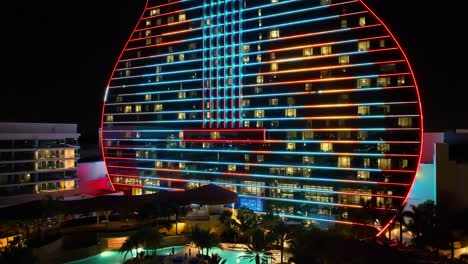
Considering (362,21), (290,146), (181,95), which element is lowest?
(290,146)

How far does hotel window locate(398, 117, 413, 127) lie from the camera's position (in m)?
38.0

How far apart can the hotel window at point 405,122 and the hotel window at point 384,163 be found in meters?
3.36

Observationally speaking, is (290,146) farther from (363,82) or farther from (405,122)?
(405,122)

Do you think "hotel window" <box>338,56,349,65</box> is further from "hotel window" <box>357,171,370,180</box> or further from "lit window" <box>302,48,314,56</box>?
"hotel window" <box>357,171,370,180</box>

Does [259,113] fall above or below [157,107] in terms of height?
below

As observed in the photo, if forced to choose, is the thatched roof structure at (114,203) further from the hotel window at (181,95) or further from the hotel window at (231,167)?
the hotel window at (181,95)

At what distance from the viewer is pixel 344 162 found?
41.4m

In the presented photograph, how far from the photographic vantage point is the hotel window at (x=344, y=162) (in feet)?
135

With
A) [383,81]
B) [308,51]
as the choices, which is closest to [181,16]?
[308,51]

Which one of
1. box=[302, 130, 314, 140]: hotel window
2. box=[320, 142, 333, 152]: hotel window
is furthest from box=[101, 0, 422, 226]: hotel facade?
box=[302, 130, 314, 140]: hotel window

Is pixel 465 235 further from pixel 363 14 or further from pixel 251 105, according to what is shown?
pixel 251 105

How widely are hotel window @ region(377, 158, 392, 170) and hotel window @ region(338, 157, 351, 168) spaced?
286 cm

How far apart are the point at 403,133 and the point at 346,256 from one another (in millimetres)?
20304

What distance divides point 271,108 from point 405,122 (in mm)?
14045
